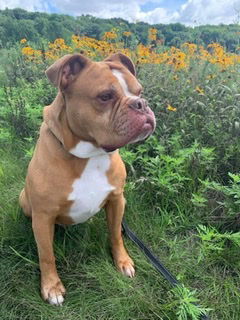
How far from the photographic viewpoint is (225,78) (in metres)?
4.00

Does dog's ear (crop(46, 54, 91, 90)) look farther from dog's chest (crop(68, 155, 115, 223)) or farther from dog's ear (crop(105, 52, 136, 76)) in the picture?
dog's chest (crop(68, 155, 115, 223))

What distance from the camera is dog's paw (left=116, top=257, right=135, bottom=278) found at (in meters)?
2.33

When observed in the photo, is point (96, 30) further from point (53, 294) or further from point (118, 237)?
point (53, 294)

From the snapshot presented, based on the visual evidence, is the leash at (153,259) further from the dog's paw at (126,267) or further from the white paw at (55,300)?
the white paw at (55,300)

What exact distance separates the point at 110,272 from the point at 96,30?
546 cm

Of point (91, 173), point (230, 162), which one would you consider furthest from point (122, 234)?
point (230, 162)

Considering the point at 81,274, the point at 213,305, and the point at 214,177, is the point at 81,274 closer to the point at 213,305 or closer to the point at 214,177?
the point at 213,305

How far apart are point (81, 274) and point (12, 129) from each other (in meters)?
2.28

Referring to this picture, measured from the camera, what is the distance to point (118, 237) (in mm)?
2410

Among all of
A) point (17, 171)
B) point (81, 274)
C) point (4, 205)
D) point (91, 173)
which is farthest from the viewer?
point (17, 171)

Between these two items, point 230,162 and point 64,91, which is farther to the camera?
point 230,162

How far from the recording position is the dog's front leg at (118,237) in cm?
233

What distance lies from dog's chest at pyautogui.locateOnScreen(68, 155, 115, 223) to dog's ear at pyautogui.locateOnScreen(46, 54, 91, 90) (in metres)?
0.45

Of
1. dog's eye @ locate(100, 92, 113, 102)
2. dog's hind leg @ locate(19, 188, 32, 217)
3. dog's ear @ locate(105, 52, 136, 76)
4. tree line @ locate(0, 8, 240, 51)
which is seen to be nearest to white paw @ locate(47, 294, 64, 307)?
dog's hind leg @ locate(19, 188, 32, 217)
